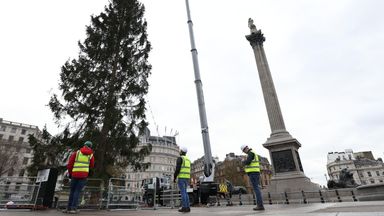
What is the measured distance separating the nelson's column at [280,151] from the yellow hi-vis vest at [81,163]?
1509cm

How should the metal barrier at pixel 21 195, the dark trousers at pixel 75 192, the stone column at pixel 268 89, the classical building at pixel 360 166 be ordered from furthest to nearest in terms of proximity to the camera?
the classical building at pixel 360 166, the stone column at pixel 268 89, the metal barrier at pixel 21 195, the dark trousers at pixel 75 192

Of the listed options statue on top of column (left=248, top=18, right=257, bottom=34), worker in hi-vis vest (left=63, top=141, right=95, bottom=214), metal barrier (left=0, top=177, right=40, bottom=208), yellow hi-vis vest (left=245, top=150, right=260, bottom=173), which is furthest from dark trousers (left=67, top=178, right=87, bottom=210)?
statue on top of column (left=248, top=18, right=257, bottom=34)

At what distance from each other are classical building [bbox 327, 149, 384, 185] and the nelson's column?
81.6 m

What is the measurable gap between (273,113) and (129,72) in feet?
43.8

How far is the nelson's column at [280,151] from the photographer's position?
17.6 m

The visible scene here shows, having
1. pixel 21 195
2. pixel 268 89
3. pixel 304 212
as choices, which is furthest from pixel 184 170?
pixel 268 89

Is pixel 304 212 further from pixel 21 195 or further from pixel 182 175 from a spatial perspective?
pixel 21 195

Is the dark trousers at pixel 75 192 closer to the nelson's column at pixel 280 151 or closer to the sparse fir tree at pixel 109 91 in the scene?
the sparse fir tree at pixel 109 91

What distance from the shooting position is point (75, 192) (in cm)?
668

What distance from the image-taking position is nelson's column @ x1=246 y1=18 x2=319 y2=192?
17562 millimetres

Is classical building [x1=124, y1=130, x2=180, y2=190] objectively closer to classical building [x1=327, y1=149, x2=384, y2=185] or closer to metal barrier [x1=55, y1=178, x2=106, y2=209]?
classical building [x1=327, y1=149, x2=384, y2=185]

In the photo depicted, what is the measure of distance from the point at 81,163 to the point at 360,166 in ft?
365

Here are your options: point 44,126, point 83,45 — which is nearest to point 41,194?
point 44,126

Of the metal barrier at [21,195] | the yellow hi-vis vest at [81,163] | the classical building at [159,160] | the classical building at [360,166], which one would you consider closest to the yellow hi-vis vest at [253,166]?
the yellow hi-vis vest at [81,163]
